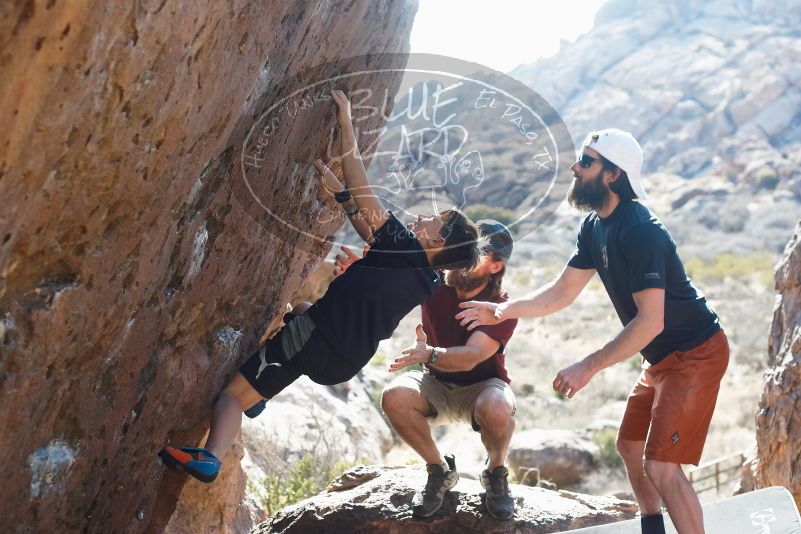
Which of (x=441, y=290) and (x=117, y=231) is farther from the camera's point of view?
(x=441, y=290)

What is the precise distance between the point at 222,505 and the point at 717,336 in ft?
11.4

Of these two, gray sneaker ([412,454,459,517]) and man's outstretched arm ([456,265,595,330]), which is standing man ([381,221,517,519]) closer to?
gray sneaker ([412,454,459,517])

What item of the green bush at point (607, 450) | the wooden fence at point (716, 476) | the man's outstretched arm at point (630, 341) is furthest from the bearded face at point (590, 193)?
the green bush at point (607, 450)

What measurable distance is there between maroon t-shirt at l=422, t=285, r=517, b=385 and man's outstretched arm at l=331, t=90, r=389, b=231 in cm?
71

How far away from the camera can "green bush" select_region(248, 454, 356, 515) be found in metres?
7.59

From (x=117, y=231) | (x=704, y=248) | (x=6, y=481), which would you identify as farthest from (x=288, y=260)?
(x=704, y=248)

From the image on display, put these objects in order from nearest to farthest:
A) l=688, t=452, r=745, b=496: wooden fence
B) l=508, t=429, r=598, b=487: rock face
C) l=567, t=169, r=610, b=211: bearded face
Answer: l=567, t=169, r=610, b=211: bearded face < l=688, t=452, r=745, b=496: wooden fence < l=508, t=429, r=598, b=487: rock face

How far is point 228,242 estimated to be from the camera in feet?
14.4

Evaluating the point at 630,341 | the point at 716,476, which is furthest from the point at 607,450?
the point at 630,341

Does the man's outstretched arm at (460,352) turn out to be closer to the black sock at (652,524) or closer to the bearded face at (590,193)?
the bearded face at (590,193)

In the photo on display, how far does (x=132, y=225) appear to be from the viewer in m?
3.41

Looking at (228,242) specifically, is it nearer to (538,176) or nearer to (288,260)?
(288,260)

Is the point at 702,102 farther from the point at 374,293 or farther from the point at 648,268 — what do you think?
the point at 374,293

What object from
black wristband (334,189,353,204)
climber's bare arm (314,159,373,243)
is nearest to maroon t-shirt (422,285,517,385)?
climber's bare arm (314,159,373,243)
